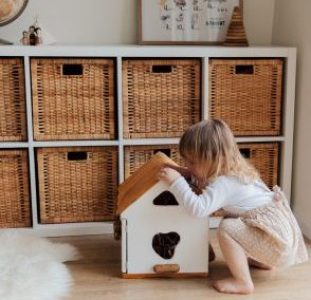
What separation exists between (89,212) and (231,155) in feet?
2.65

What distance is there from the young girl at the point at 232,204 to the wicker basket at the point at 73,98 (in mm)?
561

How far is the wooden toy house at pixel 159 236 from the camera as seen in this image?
71.6 inches

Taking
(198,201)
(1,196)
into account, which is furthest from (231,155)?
(1,196)

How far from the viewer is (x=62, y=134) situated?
7.27 feet

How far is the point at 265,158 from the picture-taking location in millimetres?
2391

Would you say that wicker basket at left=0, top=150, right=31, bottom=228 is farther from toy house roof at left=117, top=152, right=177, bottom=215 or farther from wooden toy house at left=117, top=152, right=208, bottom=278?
wooden toy house at left=117, top=152, right=208, bottom=278

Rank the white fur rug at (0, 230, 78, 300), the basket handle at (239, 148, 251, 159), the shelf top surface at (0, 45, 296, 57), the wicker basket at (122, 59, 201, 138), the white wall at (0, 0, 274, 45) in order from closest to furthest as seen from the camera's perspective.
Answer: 1. the white fur rug at (0, 230, 78, 300)
2. the shelf top surface at (0, 45, 296, 57)
3. the wicker basket at (122, 59, 201, 138)
4. the basket handle at (239, 148, 251, 159)
5. the white wall at (0, 0, 274, 45)

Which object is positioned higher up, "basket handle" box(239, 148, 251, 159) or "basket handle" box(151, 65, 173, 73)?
"basket handle" box(151, 65, 173, 73)

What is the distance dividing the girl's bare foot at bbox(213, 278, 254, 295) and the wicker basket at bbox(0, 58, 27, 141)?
3.41 feet

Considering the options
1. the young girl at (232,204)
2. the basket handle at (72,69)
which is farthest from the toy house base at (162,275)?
the basket handle at (72,69)

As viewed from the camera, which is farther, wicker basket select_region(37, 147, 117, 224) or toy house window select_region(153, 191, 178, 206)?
wicker basket select_region(37, 147, 117, 224)

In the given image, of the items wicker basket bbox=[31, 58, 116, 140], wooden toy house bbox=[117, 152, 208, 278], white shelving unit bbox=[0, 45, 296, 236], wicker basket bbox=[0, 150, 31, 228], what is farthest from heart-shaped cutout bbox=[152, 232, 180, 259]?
wicker basket bbox=[0, 150, 31, 228]

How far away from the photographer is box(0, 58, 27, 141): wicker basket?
7.04 feet

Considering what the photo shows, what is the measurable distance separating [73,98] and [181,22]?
71 cm
